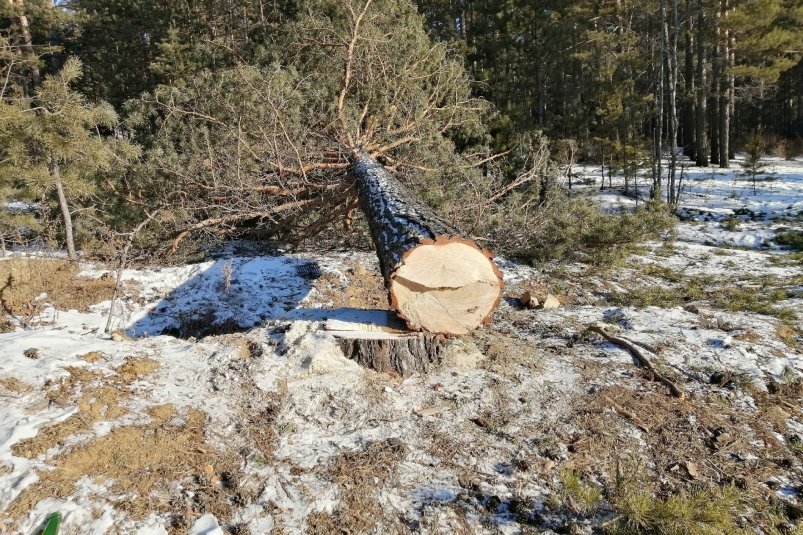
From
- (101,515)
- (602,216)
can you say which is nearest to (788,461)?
(101,515)

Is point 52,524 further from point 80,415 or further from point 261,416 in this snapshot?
point 261,416

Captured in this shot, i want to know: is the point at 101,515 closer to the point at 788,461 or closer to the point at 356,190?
the point at 788,461

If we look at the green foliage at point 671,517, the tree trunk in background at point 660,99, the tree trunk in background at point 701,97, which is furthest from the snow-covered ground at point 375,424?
the tree trunk in background at point 701,97

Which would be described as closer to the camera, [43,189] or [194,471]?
[194,471]

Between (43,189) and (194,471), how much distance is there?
17.4 feet

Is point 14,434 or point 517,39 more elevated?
point 517,39

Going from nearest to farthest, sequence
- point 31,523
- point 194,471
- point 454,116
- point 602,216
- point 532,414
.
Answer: point 31,523 < point 194,471 < point 532,414 < point 602,216 < point 454,116

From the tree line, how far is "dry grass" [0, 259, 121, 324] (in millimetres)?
671

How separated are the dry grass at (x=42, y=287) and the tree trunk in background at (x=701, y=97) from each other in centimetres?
1558

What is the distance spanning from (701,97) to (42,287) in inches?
715

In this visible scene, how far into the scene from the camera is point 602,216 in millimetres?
7590

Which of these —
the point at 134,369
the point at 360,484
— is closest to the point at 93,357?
the point at 134,369

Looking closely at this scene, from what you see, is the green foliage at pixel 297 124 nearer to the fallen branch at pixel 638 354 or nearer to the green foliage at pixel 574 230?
the green foliage at pixel 574 230

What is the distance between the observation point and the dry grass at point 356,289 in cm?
597
